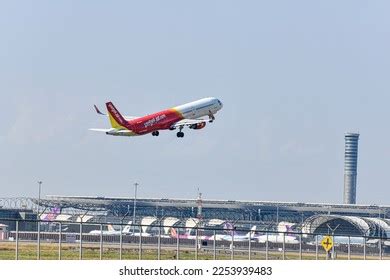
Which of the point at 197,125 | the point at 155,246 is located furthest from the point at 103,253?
the point at 197,125

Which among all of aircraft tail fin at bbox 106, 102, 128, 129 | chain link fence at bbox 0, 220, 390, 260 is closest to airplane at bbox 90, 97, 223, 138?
aircraft tail fin at bbox 106, 102, 128, 129

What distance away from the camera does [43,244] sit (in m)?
80.7

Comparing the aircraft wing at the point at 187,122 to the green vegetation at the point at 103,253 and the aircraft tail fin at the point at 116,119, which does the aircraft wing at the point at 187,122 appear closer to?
the aircraft tail fin at the point at 116,119

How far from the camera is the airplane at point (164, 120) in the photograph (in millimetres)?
174500

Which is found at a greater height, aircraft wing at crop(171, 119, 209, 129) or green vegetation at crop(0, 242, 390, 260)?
aircraft wing at crop(171, 119, 209, 129)

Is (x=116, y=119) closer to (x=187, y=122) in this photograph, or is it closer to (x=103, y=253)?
(x=187, y=122)

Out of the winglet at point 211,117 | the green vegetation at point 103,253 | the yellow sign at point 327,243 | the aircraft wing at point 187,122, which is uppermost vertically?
the winglet at point 211,117

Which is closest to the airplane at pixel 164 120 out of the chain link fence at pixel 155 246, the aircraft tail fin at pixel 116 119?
the aircraft tail fin at pixel 116 119

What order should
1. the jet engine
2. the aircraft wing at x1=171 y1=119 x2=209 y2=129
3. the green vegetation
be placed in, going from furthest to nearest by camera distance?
1. the aircraft wing at x1=171 y1=119 x2=209 y2=129
2. the jet engine
3. the green vegetation

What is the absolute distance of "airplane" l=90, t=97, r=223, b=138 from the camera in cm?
17450

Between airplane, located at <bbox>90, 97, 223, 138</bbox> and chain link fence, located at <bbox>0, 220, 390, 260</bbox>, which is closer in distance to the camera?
chain link fence, located at <bbox>0, 220, 390, 260</bbox>

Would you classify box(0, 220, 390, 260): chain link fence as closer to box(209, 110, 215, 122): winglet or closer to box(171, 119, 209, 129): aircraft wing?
box(171, 119, 209, 129): aircraft wing
